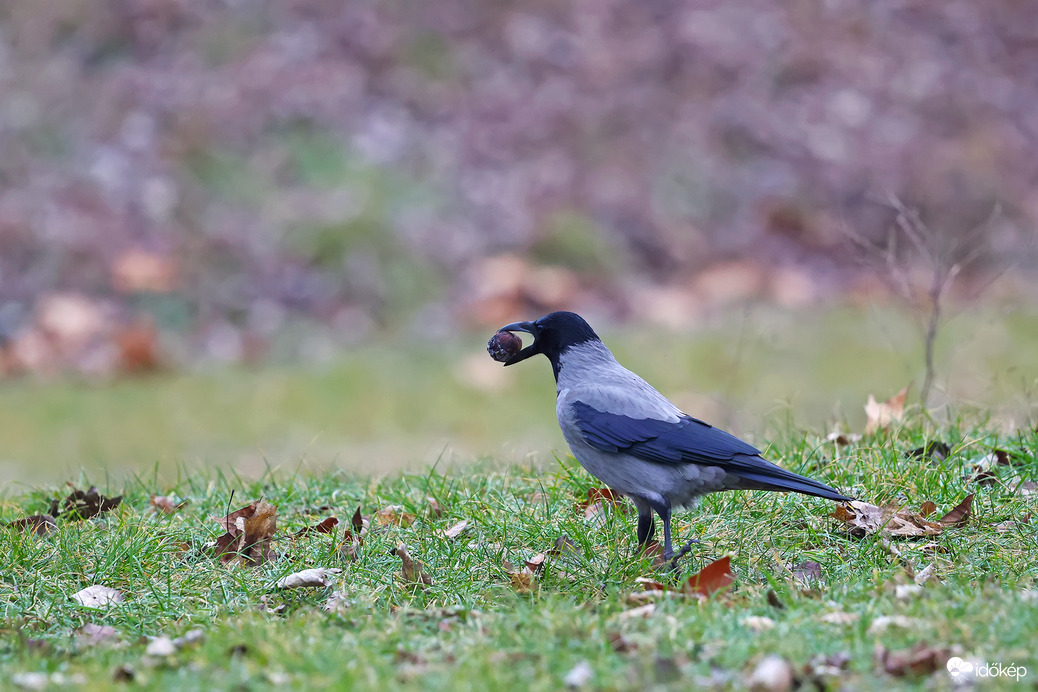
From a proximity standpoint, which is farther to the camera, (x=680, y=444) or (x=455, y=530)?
(x=455, y=530)

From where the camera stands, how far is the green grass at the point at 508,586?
317cm

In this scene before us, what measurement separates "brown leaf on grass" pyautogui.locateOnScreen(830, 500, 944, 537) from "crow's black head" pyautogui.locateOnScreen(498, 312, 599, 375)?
3.93ft

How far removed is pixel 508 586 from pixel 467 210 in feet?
22.7

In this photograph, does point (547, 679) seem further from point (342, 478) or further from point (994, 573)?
point (342, 478)

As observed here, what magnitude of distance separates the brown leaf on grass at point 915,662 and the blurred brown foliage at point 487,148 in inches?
255

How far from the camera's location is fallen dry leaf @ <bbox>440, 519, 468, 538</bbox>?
4484 millimetres

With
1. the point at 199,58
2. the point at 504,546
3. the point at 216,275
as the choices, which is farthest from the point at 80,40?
the point at 504,546

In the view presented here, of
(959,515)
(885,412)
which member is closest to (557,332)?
(959,515)

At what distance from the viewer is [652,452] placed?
13.3ft

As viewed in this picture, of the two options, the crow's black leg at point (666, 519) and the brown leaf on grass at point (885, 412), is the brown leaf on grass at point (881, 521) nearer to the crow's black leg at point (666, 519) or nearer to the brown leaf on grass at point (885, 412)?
the crow's black leg at point (666, 519)

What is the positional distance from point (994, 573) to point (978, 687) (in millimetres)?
1155

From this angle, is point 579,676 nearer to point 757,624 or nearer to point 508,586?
point 757,624

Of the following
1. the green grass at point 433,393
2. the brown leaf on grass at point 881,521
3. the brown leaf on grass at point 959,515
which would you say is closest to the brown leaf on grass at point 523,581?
the brown leaf on grass at point 881,521
